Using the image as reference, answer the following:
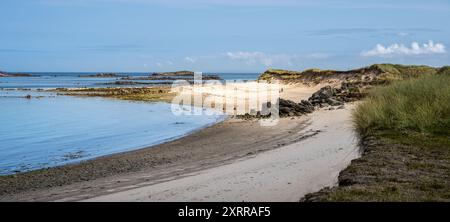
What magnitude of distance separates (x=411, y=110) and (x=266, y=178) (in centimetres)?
720

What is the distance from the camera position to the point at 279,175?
31.5 feet

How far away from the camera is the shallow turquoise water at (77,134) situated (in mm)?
14414

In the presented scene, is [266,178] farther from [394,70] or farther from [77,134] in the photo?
[394,70]

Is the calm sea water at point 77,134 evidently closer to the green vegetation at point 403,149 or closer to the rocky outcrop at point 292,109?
the rocky outcrop at point 292,109

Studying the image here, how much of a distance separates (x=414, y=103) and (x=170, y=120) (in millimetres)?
12597

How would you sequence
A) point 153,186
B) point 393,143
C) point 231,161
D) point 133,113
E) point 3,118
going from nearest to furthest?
point 153,186, point 393,143, point 231,161, point 3,118, point 133,113

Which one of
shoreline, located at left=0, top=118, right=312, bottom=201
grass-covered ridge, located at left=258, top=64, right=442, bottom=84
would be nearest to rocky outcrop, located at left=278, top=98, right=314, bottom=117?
shoreline, located at left=0, top=118, right=312, bottom=201

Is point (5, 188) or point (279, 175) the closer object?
point (279, 175)

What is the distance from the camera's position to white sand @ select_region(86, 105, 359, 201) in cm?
819

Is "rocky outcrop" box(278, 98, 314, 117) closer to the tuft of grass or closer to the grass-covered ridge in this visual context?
the tuft of grass

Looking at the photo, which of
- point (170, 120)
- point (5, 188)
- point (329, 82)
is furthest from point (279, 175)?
point (329, 82)

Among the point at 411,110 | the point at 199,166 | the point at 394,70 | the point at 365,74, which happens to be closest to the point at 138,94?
the point at 365,74

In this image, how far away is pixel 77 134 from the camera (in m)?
19.8
